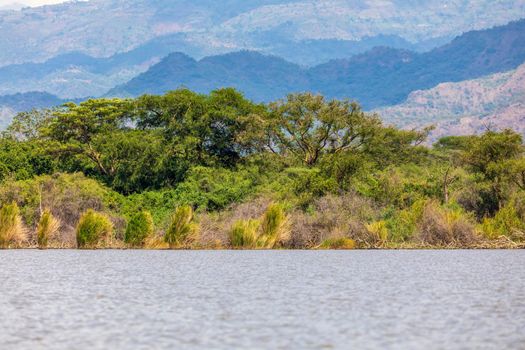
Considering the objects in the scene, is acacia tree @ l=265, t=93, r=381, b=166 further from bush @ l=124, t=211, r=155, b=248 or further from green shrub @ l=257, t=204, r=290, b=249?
bush @ l=124, t=211, r=155, b=248

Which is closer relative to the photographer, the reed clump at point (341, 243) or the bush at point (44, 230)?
the bush at point (44, 230)

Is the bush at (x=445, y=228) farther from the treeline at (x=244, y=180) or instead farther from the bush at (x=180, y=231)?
the bush at (x=180, y=231)

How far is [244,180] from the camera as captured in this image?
66.1 m

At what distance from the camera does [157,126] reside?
76438mm

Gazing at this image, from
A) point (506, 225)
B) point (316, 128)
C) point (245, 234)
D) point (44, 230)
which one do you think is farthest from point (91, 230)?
point (316, 128)

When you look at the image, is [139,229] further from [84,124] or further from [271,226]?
[84,124]

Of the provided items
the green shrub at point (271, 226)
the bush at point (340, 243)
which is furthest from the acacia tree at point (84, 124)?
the bush at point (340, 243)

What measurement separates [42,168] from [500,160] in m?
37.4

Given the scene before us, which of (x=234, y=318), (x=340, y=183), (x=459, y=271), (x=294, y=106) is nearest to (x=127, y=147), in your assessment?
(x=294, y=106)

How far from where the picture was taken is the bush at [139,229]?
155ft

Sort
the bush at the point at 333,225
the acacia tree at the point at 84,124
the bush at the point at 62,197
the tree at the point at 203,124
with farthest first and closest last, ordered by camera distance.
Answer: the acacia tree at the point at 84,124 < the tree at the point at 203,124 < the bush at the point at 62,197 < the bush at the point at 333,225

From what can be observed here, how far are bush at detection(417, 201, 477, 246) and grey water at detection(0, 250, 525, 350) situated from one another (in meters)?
9.65

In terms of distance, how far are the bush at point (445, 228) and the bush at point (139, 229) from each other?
15.2m

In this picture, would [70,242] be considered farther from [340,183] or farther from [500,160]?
[500,160]
